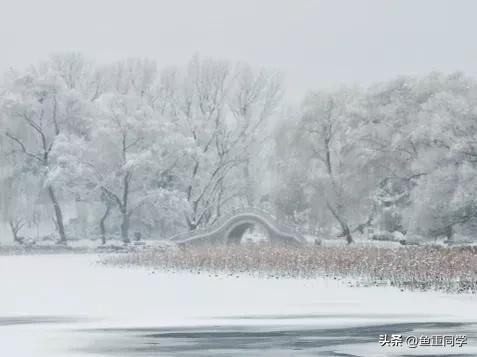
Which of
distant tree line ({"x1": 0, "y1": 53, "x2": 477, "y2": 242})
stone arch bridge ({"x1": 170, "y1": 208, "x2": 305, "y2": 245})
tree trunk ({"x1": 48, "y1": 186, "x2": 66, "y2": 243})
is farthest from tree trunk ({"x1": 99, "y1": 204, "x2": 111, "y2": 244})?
stone arch bridge ({"x1": 170, "y1": 208, "x2": 305, "y2": 245})

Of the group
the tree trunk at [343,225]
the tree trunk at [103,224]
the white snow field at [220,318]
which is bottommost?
the tree trunk at [103,224]

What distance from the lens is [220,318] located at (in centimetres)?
2367

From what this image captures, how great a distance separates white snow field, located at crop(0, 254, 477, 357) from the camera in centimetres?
1838

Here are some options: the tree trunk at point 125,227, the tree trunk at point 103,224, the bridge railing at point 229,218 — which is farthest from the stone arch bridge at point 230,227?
the tree trunk at point 103,224

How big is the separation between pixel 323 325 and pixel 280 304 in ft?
16.0

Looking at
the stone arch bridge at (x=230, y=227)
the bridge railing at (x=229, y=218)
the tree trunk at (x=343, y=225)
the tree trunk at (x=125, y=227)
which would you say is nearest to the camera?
the stone arch bridge at (x=230, y=227)

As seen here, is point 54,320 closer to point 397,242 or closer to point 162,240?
point 397,242

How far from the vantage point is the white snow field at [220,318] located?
18.4m

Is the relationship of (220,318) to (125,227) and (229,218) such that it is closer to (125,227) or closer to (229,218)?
(229,218)

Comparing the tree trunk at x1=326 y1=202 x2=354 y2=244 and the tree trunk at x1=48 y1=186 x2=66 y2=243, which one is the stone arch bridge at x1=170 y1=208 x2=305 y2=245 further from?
the tree trunk at x1=48 y1=186 x2=66 y2=243

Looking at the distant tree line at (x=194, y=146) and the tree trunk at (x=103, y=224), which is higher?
the distant tree line at (x=194, y=146)

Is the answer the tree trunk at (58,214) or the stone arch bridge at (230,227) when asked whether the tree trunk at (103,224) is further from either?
the stone arch bridge at (230,227)

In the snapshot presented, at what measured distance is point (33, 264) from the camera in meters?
51.9

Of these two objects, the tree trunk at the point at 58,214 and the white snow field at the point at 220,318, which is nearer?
the white snow field at the point at 220,318
